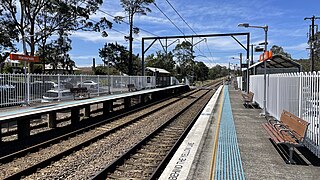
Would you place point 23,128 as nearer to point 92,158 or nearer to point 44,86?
point 92,158

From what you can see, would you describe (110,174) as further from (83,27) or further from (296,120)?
(83,27)

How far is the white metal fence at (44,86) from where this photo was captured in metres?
13.3

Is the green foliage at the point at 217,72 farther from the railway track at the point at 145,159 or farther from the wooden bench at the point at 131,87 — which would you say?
the railway track at the point at 145,159

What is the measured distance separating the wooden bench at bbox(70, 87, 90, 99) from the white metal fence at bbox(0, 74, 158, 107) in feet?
0.99

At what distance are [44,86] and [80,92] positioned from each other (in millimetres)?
2983

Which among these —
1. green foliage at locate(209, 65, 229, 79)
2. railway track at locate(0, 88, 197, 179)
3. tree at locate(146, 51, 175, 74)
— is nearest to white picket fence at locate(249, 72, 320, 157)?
railway track at locate(0, 88, 197, 179)

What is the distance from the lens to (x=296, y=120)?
634cm

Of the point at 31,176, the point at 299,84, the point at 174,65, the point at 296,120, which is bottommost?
the point at 31,176

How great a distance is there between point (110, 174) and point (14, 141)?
4.60 m

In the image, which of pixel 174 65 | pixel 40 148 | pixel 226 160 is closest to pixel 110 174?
pixel 226 160

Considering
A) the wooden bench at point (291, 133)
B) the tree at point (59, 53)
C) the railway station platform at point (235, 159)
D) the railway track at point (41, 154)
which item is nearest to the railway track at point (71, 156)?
the railway track at point (41, 154)

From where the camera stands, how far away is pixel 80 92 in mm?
18312

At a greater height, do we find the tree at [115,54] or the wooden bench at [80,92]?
the tree at [115,54]

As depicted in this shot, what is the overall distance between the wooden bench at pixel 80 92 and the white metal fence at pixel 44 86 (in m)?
0.30
